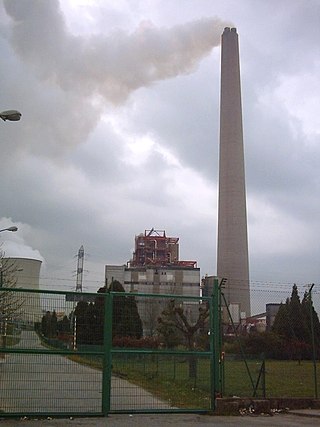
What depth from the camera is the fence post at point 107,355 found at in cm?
1139

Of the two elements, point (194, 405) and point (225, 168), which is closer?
point (194, 405)

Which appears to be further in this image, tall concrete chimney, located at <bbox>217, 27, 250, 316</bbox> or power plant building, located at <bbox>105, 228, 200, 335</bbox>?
power plant building, located at <bbox>105, 228, 200, 335</bbox>

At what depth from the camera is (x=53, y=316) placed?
1135cm

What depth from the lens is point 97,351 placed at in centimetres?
1150

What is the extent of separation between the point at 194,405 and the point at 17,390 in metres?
4.21

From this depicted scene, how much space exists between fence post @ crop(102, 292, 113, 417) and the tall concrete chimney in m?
65.6

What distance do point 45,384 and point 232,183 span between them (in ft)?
220

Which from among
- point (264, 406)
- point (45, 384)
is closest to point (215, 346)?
point (264, 406)

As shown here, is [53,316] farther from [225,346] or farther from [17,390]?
[225,346]

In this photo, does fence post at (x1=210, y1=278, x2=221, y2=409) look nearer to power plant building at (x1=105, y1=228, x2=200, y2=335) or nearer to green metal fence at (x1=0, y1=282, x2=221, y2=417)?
green metal fence at (x1=0, y1=282, x2=221, y2=417)

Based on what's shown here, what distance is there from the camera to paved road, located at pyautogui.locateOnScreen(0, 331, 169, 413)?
10.9 metres

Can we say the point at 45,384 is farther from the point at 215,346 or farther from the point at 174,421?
the point at 215,346

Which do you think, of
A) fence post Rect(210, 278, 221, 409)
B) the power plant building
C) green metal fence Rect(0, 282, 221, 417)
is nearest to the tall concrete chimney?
the power plant building

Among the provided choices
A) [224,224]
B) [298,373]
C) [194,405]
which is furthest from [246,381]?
[224,224]
